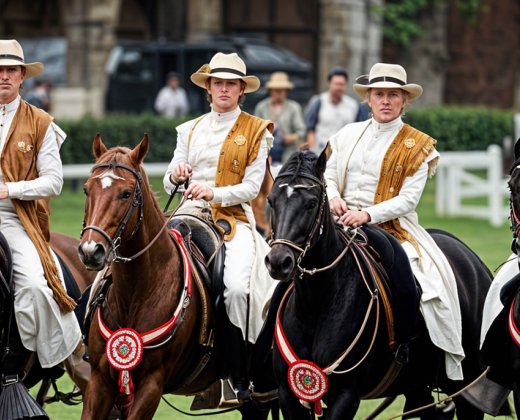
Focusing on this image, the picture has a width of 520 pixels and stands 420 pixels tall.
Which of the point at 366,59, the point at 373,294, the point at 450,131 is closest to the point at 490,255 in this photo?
the point at 373,294

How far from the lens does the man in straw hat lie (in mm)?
8773

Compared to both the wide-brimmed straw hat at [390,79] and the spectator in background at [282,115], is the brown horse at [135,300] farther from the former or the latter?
the spectator in background at [282,115]

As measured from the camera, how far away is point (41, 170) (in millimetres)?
8969

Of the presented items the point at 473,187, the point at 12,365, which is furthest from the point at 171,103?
the point at 12,365

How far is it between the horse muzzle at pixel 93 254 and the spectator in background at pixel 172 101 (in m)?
21.8

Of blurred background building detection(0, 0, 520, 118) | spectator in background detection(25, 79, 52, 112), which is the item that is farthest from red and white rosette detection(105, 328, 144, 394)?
blurred background building detection(0, 0, 520, 118)

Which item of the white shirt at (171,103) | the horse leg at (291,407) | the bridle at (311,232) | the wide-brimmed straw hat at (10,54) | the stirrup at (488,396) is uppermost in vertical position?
the wide-brimmed straw hat at (10,54)

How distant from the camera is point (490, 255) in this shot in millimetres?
19250

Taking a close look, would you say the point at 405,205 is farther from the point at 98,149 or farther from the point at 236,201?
the point at 98,149

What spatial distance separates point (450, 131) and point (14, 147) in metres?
24.2

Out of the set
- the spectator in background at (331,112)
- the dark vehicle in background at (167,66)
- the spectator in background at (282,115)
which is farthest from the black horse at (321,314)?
the dark vehicle in background at (167,66)

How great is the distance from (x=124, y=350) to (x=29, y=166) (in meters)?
1.56

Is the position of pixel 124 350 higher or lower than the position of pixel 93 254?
lower

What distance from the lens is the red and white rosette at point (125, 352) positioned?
27.0 feet
